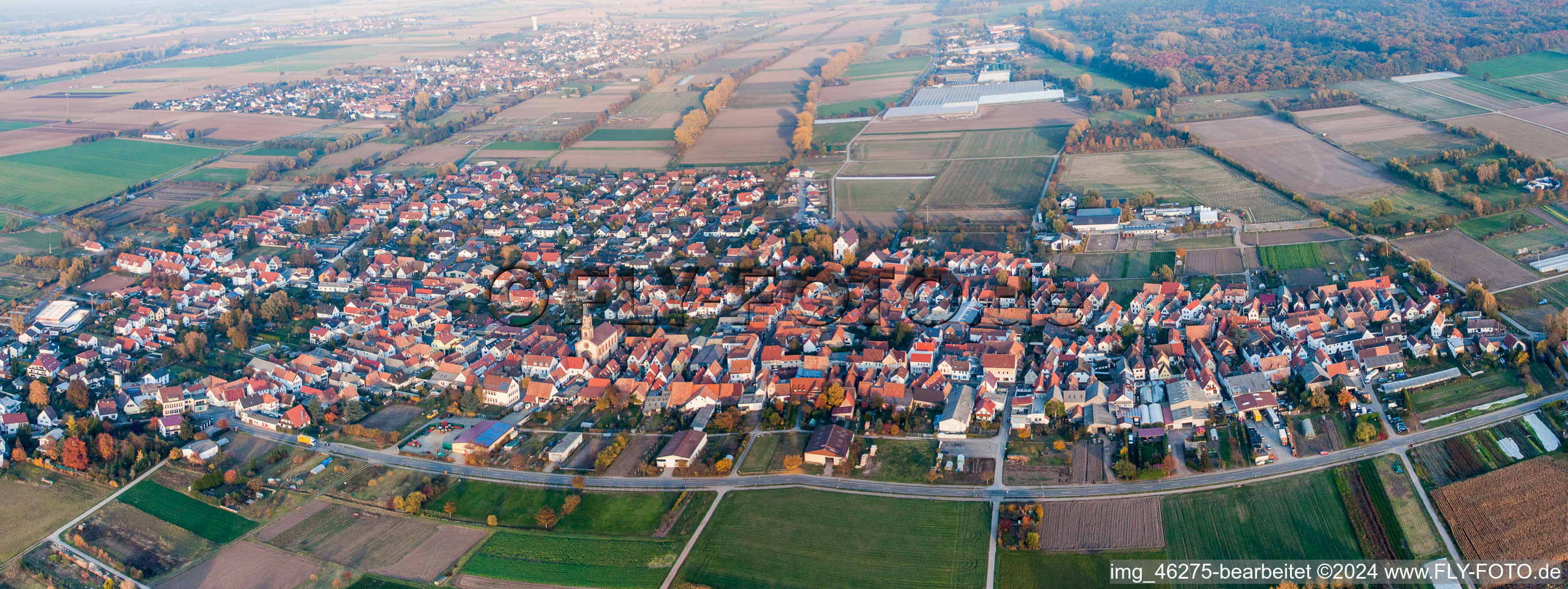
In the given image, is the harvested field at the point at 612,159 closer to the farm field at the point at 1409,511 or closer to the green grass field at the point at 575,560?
the green grass field at the point at 575,560

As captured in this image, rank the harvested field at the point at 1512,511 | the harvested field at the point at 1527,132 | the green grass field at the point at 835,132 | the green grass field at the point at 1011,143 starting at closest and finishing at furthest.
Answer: the harvested field at the point at 1512,511 < the harvested field at the point at 1527,132 < the green grass field at the point at 1011,143 < the green grass field at the point at 835,132

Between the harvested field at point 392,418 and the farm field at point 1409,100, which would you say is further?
the farm field at point 1409,100

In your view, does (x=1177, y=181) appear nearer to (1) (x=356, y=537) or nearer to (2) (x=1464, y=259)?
(2) (x=1464, y=259)

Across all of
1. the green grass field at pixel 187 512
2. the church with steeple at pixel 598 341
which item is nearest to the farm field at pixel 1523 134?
the church with steeple at pixel 598 341

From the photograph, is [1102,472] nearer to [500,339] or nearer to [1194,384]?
[1194,384]

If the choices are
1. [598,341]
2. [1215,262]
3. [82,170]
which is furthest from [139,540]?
[82,170]

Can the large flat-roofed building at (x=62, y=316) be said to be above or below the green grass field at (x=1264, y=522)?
above

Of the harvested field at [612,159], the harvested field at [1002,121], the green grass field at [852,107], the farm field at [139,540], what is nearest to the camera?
the farm field at [139,540]
